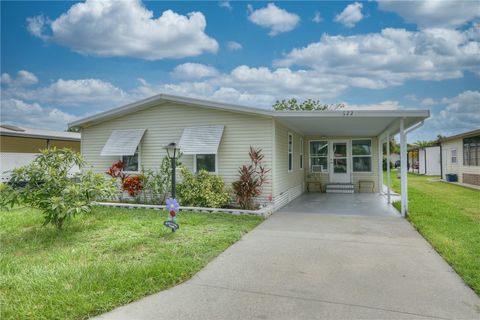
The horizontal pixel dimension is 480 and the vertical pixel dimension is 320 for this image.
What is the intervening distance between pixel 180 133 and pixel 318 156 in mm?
7021

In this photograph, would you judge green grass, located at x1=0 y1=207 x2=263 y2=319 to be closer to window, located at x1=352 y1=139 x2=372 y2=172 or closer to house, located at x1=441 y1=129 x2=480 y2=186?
window, located at x1=352 y1=139 x2=372 y2=172

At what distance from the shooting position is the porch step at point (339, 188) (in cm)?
1314

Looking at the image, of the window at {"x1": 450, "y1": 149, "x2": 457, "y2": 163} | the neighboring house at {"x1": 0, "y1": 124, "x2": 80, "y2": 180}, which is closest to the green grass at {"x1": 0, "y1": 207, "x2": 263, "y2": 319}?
the neighboring house at {"x1": 0, "y1": 124, "x2": 80, "y2": 180}

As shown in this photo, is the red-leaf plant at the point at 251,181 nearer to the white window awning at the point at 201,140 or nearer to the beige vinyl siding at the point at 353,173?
the white window awning at the point at 201,140

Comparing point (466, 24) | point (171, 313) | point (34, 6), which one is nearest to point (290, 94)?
point (466, 24)

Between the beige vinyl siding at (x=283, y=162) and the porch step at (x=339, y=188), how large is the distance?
1.76 metres

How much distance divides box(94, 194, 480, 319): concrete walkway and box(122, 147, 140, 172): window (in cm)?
555

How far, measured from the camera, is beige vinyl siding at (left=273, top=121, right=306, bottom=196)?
895 cm

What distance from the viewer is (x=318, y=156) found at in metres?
14.0

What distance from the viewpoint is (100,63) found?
14.4 metres

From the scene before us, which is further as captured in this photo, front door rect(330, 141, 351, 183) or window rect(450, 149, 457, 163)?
window rect(450, 149, 457, 163)

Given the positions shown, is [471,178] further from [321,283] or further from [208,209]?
[321,283]

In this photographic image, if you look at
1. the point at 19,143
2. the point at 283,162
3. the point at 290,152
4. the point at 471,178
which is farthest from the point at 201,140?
the point at 471,178

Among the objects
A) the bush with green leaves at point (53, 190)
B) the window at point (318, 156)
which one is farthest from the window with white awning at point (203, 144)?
the window at point (318, 156)
